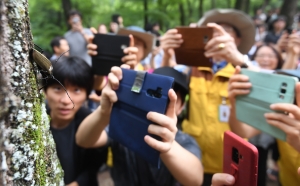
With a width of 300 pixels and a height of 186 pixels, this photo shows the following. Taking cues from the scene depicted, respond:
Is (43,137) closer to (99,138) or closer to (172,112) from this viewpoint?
(172,112)

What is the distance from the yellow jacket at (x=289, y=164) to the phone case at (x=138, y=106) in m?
1.05

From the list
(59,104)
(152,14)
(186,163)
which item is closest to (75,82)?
(59,104)

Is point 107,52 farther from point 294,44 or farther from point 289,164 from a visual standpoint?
point 294,44

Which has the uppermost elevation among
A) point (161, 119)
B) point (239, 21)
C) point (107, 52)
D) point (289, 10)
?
point (289, 10)

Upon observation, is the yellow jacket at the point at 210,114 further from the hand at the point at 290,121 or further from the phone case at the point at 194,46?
the hand at the point at 290,121

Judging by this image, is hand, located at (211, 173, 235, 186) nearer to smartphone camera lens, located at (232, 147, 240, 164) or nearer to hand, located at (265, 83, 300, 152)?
smartphone camera lens, located at (232, 147, 240, 164)

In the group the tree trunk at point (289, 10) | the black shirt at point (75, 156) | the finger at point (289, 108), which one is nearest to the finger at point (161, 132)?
the finger at point (289, 108)

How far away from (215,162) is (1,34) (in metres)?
2.00

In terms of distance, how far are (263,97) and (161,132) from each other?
83 cm

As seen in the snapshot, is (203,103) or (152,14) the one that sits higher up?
(152,14)

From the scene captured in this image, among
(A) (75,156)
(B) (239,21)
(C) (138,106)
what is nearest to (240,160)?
(C) (138,106)

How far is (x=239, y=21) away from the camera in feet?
8.46

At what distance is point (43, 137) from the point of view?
82cm

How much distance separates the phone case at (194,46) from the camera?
1974 millimetres
